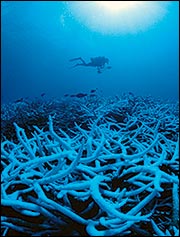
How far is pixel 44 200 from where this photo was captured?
1.30 metres

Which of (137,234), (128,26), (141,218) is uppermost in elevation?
(128,26)

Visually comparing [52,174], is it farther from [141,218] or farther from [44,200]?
[141,218]

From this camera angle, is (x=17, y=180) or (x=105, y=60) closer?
(x=17, y=180)

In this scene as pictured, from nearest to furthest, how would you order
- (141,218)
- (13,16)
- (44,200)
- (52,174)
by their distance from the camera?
(141,218), (44,200), (52,174), (13,16)

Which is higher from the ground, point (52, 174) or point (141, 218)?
point (52, 174)

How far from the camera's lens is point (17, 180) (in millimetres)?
1566

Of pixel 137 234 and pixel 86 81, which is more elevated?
pixel 86 81

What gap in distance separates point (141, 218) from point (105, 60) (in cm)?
768

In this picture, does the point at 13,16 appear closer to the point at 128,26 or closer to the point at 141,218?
the point at 128,26

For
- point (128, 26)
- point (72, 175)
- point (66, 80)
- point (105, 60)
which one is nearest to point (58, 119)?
point (72, 175)

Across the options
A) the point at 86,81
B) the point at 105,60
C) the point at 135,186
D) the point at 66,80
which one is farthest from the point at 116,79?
the point at 135,186

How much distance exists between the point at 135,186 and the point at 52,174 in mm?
438

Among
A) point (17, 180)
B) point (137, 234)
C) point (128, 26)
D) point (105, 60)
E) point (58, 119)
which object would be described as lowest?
point (137, 234)

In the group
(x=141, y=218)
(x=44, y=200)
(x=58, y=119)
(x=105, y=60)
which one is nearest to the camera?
(x=141, y=218)
